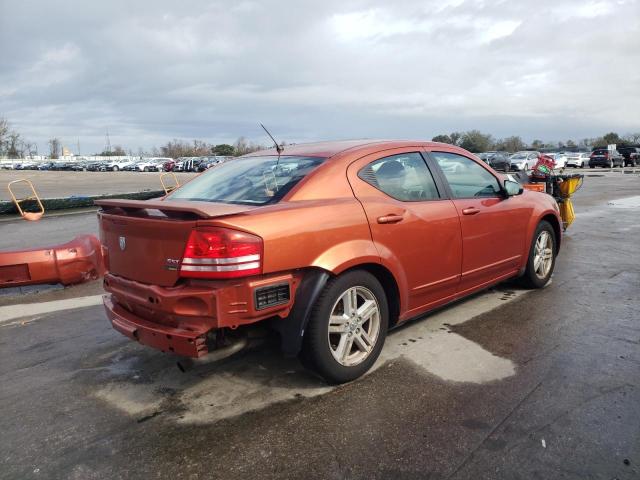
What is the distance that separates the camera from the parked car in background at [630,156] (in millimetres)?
47562

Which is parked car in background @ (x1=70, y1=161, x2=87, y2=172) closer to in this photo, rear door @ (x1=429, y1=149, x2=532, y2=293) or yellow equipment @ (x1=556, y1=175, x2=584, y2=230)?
yellow equipment @ (x1=556, y1=175, x2=584, y2=230)

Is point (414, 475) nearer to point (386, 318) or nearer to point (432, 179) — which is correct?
point (386, 318)

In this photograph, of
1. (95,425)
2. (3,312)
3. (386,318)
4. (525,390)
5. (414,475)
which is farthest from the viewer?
(3,312)

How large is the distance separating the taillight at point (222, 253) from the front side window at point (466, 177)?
2142mm

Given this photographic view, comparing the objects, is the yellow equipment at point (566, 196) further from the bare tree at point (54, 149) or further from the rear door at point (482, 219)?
the bare tree at point (54, 149)

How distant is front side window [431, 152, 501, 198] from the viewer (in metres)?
4.39

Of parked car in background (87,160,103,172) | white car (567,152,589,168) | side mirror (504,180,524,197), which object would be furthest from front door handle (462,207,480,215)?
parked car in background (87,160,103,172)

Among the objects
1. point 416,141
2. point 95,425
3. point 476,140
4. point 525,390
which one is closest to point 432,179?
point 416,141

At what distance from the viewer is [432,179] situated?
13.8 feet

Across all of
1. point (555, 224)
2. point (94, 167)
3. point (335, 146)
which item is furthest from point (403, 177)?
point (94, 167)

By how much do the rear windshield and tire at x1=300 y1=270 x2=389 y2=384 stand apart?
2.41ft

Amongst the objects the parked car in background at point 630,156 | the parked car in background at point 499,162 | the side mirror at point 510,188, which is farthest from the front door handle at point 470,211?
the parked car in background at point 630,156

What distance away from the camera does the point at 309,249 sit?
3090 millimetres

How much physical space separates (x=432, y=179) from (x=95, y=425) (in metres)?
3.03
